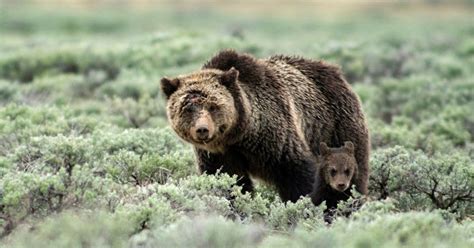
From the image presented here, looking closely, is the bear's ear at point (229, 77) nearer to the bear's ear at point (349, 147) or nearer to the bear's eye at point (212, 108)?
the bear's eye at point (212, 108)

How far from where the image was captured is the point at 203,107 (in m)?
7.52

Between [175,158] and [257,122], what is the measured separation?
1210 millimetres

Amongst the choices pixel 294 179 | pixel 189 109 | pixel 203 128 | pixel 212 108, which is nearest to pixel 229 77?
pixel 212 108

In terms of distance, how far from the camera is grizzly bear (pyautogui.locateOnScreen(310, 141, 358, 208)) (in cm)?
780

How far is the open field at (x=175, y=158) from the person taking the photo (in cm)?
578

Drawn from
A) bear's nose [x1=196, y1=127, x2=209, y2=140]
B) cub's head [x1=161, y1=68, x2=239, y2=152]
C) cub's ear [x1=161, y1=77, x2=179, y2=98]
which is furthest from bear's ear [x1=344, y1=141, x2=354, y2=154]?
cub's ear [x1=161, y1=77, x2=179, y2=98]

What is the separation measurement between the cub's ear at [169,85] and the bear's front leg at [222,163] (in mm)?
597

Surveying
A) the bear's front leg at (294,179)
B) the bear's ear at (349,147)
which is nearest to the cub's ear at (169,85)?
the bear's front leg at (294,179)

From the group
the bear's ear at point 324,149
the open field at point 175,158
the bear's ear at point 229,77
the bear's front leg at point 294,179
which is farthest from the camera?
the bear's ear at point 324,149

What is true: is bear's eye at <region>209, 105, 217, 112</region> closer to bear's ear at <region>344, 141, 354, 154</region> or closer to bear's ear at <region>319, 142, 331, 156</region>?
bear's ear at <region>319, 142, 331, 156</region>

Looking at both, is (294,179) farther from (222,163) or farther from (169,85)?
(169,85)

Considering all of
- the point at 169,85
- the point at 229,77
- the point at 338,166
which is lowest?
the point at 338,166

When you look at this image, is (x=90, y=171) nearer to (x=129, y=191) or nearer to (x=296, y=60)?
(x=129, y=191)

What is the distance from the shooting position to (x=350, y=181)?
818 cm
